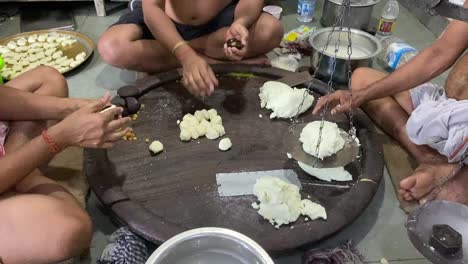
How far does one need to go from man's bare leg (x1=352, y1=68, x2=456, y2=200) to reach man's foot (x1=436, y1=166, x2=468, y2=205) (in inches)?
1.2

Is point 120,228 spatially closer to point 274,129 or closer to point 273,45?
point 274,129

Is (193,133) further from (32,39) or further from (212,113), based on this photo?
(32,39)

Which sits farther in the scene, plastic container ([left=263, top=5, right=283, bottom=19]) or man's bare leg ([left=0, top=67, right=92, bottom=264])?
plastic container ([left=263, top=5, right=283, bottom=19])

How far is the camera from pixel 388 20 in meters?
2.52

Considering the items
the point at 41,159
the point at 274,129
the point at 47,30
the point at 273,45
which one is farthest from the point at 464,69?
the point at 47,30

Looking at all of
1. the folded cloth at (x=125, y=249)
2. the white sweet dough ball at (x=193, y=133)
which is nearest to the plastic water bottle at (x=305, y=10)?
the white sweet dough ball at (x=193, y=133)

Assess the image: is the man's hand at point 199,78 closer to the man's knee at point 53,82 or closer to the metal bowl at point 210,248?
the man's knee at point 53,82

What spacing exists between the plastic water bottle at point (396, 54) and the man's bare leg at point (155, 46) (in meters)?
0.64

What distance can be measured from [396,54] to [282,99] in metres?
0.91

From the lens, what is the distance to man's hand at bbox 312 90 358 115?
58.7 inches

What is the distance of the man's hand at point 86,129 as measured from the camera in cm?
116

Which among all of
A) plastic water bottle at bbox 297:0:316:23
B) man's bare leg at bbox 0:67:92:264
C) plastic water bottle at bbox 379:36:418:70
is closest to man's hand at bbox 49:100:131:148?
man's bare leg at bbox 0:67:92:264

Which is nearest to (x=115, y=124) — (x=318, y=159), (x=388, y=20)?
(x=318, y=159)

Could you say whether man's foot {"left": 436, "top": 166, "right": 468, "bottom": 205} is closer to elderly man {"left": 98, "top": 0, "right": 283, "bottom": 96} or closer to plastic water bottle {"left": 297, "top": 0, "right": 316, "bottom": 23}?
elderly man {"left": 98, "top": 0, "right": 283, "bottom": 96}
